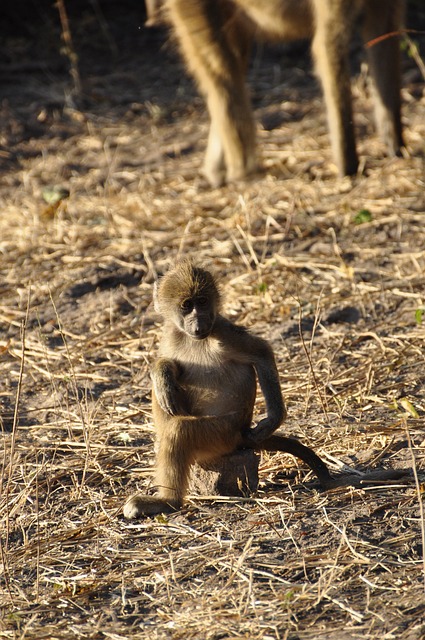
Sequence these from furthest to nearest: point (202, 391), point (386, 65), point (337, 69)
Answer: point (386, 65)
point (337, 69)
point (202, 391)

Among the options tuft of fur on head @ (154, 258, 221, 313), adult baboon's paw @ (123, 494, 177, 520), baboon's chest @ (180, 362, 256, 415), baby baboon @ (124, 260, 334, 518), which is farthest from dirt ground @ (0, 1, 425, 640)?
tuft of fur on head @ (154, 258, 221, 313)

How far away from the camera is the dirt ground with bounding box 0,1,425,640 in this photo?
2.79 m

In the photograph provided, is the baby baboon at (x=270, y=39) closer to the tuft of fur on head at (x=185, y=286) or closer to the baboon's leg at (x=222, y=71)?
the baboon's leg at (x=222, y=71)

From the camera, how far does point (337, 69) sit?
6.39 metres

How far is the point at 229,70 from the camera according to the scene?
271 inches

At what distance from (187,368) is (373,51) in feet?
13.3

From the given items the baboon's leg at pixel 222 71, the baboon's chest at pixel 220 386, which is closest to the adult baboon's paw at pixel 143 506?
the baboon's chest at pixel 220 386

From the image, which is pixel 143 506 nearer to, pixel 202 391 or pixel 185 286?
pixel 202 391

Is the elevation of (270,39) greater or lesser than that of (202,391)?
greater

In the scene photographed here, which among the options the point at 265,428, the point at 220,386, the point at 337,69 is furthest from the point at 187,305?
A: the point at 337,69

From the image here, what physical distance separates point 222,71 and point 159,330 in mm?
2625

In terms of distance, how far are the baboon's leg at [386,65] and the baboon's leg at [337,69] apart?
0.35 meters

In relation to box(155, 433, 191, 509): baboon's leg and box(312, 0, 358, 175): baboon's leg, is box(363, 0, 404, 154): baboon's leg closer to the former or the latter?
box(312, 0, 358, 175): baboon's leg

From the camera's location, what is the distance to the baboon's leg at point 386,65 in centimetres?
659
